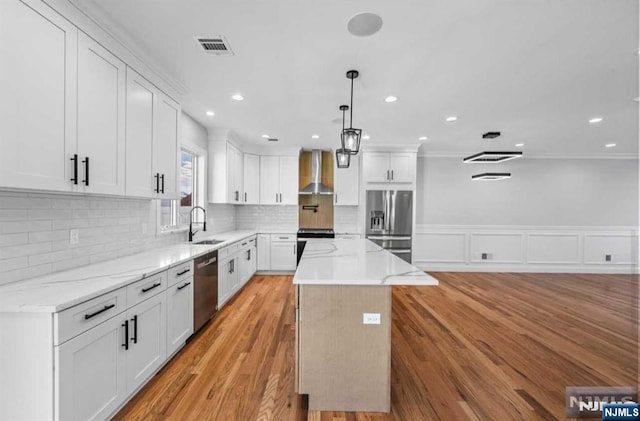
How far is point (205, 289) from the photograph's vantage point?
116 inches

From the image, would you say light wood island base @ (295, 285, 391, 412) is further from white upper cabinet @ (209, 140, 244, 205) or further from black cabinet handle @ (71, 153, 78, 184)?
white upper cabinet @ (209, 140, 244, 205)

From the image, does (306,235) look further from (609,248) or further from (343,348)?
(609,248)

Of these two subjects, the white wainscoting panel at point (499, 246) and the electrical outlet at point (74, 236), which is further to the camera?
the white wainscoting panel at point (499, 246)

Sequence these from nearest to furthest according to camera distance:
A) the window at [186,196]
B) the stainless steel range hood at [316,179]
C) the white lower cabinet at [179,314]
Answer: the white lower cabinet at [179,314] → the window at [186,196] → the stainless steel range hood at [316,179]

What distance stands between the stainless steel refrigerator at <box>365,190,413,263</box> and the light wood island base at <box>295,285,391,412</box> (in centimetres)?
351

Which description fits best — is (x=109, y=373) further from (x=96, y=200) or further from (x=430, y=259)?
(x=430, y=259)

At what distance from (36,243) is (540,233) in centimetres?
777

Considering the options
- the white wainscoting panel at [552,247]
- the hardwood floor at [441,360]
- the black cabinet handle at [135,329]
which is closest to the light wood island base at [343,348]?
the hardwood floor at [441,360]

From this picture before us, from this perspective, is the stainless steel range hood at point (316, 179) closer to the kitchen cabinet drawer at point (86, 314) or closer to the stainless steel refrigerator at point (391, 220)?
the stainless steel refrigerator at point (391, 220)

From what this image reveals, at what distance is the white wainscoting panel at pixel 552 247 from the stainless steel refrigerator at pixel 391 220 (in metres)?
2.93

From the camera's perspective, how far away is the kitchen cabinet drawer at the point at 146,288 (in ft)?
5.80

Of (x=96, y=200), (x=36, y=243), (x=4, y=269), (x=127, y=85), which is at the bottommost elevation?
(x=4, y=269)

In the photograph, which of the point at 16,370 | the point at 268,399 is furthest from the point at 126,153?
the point at 268,399

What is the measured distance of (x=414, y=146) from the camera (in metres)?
5.23
